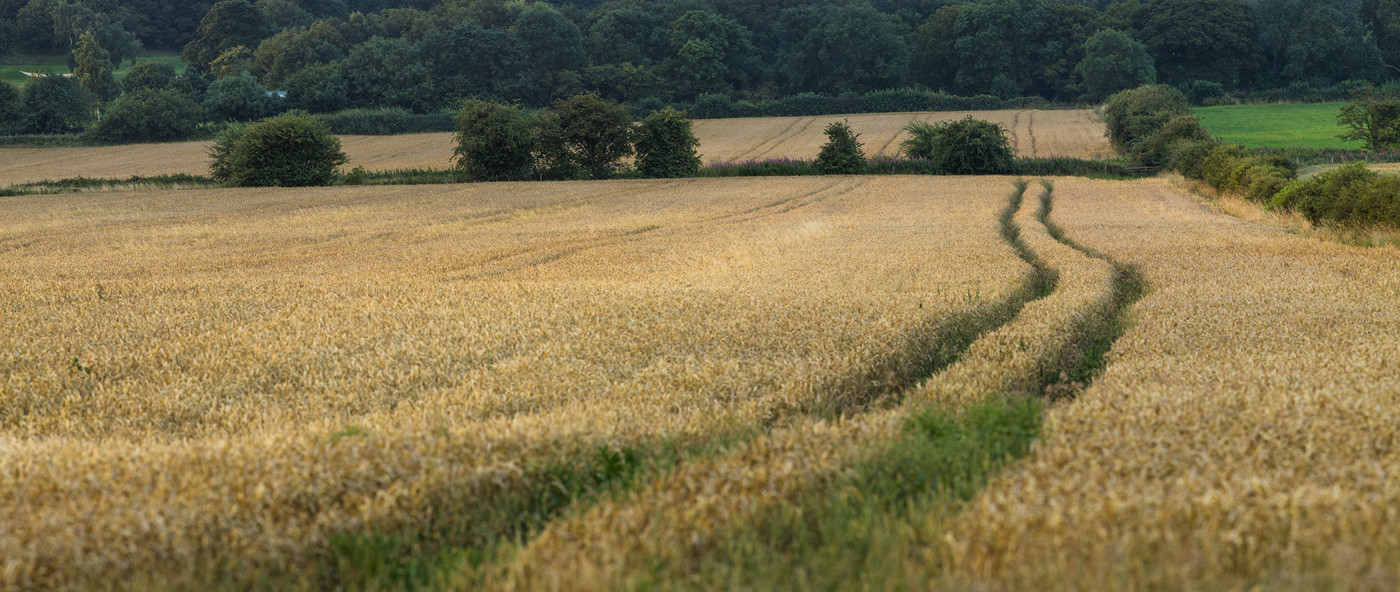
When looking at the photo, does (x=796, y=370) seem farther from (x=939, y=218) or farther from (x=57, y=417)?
(x=939, y=218)

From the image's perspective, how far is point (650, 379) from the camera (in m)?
7.28

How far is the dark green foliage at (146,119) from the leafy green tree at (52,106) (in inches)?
266

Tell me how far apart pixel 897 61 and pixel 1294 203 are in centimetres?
9394

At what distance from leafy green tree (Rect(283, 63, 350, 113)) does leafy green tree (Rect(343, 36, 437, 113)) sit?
5.04 ft

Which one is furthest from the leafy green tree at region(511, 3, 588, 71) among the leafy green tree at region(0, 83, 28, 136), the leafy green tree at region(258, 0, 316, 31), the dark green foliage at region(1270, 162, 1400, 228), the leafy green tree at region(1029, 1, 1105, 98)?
the dark green foliage at region(1270, 162, 1400, 228)

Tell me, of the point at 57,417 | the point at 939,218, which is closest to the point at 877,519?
the point at 57,417

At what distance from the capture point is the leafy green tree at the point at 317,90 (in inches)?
3760

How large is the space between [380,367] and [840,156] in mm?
51801

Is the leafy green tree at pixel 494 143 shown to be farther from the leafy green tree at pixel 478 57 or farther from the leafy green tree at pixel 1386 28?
the leafy green tree at pixel 1386 28

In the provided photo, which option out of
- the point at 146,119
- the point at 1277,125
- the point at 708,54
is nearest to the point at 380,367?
the point at 146,119

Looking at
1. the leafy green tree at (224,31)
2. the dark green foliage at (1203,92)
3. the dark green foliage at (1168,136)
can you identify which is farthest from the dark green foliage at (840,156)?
the leafy green tree at (224,31)

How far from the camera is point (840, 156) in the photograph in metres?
57.6

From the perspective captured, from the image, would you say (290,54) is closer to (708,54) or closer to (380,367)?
(708,54)

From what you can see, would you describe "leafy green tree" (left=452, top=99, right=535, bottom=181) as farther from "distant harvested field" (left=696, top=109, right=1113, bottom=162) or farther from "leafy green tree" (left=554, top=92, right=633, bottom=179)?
"distant harvested field" (left=696, top=109, right=1113, bottom=162)
